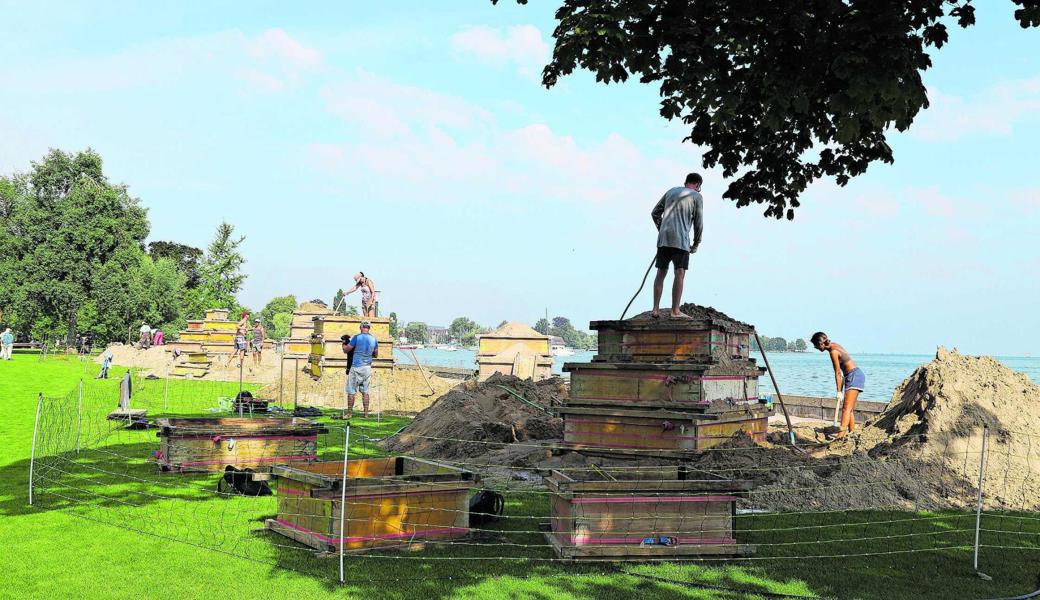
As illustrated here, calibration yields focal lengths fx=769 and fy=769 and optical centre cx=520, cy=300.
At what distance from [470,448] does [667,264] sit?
15.7ft

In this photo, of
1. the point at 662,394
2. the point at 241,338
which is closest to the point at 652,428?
the point at 662,394

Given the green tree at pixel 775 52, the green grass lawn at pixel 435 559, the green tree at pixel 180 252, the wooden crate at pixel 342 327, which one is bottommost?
the green grass lawn at pixel 435 559

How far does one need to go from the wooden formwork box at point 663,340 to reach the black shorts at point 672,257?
2.66 ft

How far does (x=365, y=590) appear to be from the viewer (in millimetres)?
5785

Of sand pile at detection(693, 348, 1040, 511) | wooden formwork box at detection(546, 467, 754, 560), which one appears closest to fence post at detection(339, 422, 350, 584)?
wooden formwork box at detection(546, 467, 754, 560)

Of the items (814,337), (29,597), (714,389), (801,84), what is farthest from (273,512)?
(814,337)

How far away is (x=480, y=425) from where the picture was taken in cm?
1437

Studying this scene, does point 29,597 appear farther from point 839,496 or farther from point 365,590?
point 839,496

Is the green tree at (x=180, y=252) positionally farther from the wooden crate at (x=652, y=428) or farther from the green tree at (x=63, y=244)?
the wooden crate at (x=652, y=428)

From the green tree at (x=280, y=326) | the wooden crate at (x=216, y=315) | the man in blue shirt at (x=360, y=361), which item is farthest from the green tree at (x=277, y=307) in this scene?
the man in blue shirt at (x=360, y=361)

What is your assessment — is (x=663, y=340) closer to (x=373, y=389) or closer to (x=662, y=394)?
(x=662, y=394)

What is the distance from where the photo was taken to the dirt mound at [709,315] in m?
11.4

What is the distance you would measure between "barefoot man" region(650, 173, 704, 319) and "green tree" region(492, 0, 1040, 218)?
7.31ft

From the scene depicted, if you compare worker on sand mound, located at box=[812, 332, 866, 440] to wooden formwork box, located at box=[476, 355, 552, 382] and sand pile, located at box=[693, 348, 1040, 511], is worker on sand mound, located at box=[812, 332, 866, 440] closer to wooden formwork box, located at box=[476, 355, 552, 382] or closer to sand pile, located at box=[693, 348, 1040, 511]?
sand pile, located at box=[693, 348, 1040, 511]
